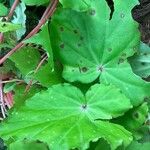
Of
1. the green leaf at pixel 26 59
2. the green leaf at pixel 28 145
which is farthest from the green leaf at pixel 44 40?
the green leaf at pixel 28 145

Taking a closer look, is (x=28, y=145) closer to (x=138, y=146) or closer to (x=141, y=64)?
(x=138, y=146)

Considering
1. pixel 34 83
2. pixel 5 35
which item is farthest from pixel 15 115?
pixel 5 35

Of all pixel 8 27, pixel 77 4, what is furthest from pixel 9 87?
pixel 77 4

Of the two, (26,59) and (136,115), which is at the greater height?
(26,59)

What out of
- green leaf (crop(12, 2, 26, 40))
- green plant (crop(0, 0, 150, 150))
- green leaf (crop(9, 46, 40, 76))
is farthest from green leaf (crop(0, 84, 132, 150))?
green leaf (crop(12, 2, 26, 40))

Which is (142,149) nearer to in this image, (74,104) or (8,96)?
(74,104)

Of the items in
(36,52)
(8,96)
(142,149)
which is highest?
(36,52)
